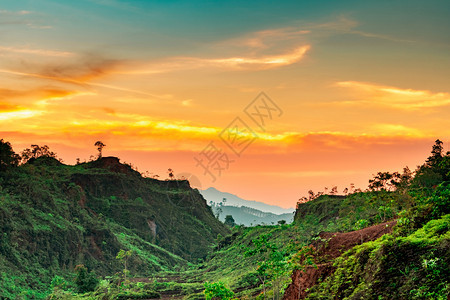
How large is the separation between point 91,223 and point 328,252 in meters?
62.2

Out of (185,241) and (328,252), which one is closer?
(328,252)

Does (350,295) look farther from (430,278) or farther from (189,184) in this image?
(189,184)

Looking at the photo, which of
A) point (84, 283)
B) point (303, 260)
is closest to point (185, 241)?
point (84, 283)

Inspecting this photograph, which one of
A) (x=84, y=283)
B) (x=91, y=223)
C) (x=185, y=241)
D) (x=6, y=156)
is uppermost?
(x=6, y=156)

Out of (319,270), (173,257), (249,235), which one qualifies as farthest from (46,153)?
(319,270)

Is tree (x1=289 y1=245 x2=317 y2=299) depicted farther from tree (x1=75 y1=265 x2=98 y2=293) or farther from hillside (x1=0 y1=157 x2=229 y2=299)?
tree (x1=75 y1=265 x2=98 y2=293)

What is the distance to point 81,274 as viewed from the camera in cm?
5503

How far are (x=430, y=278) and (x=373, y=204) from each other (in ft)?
83.4

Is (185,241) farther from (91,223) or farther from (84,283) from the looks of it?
(84,283)

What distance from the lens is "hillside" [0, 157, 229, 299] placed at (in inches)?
2297

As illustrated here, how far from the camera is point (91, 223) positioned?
7644 centimetres

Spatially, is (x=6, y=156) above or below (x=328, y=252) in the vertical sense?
above

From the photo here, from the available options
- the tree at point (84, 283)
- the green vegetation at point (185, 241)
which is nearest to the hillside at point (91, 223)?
the green vegetation at point (185, 241)

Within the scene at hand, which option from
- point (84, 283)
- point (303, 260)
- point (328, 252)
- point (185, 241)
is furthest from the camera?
point (185, 241)
